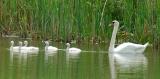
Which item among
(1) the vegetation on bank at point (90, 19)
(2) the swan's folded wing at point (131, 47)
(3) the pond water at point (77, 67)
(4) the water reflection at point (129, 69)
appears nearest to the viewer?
(3) the pond water at point (77, 67)

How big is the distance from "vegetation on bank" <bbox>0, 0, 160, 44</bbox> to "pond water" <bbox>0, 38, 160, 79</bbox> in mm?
2834

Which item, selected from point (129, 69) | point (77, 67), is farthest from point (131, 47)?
point (77, 67)

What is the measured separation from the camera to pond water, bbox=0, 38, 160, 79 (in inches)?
436

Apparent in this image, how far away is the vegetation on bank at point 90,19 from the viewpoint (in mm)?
19703

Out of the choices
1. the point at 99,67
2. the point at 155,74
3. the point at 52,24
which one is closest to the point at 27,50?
the point at 52,24

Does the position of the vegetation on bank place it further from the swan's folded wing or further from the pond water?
the pond water

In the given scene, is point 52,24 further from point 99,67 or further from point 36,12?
point 99,67

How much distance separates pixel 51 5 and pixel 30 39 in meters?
1.69

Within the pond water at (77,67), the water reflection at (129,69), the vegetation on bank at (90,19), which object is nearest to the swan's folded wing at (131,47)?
the pond water at (77,67)

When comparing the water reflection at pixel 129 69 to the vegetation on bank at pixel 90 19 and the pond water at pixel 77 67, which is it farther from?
the vegetation on bank at pixel 90 19

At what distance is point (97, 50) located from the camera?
60.0 ft

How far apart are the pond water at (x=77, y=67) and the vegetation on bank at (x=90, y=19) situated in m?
2.83

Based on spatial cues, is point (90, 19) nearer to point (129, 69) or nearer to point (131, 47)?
point (131, 47)

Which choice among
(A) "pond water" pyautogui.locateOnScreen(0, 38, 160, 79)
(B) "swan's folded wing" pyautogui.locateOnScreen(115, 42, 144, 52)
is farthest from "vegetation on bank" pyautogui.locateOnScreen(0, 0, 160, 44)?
(A) "pond water" pyautogui.locateOnScreen(0, 38, 160, 79)
